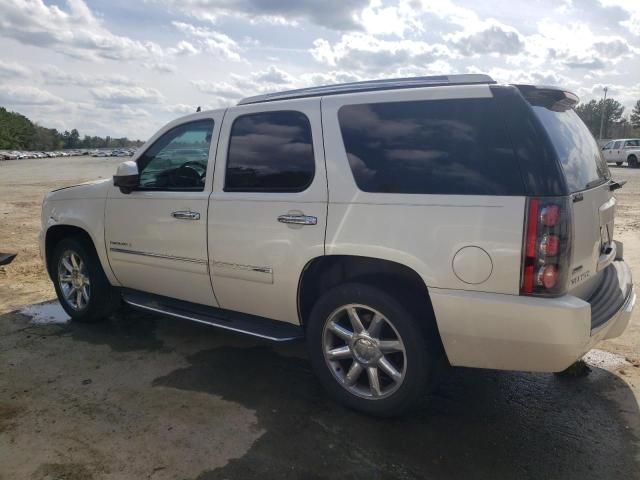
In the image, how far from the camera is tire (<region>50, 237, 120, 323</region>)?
5062 mm

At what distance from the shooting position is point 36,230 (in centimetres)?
1052

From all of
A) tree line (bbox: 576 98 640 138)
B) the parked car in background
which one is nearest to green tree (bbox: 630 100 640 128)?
tree line (bbox: 576 98 640 138)

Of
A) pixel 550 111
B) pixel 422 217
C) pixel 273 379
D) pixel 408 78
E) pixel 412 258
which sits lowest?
pixel 273 379

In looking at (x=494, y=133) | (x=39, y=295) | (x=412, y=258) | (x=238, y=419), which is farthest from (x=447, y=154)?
(x=39, y=295)

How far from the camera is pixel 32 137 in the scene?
449 ft

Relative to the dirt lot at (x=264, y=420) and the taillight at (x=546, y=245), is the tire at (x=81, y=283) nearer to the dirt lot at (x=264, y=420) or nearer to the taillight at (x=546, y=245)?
the dirt lot at (x=264, y=420)

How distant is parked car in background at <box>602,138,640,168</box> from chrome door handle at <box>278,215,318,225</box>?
32.2 meters

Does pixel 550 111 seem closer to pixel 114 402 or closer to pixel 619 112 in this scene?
pixel 114 402

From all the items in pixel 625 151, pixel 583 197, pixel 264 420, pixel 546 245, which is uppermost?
pixel 583 197

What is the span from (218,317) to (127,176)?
4.41ft

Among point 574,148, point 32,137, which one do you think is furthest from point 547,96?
point 32,137

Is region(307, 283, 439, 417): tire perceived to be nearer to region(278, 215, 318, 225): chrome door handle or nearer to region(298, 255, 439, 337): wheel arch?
region(298, 255, 439, 337): wheel arch

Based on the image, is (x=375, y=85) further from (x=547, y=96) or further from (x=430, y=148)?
(x=547, y=96)

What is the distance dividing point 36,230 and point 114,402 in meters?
8.05
